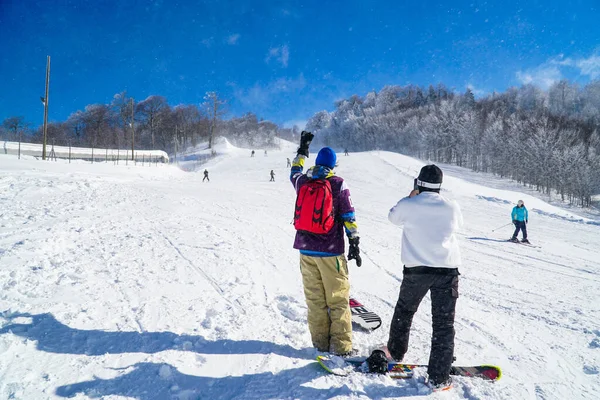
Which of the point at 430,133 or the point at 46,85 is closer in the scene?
the point at 46,85

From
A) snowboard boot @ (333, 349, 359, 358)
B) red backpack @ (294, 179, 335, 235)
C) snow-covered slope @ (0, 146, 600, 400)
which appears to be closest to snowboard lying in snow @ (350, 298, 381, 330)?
snow-covered slope @ (0, 146, 600, 400)

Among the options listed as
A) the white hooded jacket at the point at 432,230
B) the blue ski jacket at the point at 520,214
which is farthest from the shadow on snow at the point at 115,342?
the blue ski jacket at the point at 520,214

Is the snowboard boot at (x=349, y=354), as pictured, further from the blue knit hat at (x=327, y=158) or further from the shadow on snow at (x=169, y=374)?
the blue knit hat at (x=327, y=158)

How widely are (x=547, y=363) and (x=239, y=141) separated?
314 feet

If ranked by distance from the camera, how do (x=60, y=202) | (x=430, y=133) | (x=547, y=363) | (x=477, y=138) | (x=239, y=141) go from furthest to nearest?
(x=239, y=141)
(x=430, y=133)
(x=477, y=138)
(x=60, y=202)
(x=547, y=363)

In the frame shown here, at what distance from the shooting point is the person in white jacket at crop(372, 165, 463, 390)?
2.42m

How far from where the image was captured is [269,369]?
2527 millimetres

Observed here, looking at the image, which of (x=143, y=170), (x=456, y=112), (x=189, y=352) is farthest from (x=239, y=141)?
(x=189, y=352)

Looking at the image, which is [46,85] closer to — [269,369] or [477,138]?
[269,369]

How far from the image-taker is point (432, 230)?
245cm

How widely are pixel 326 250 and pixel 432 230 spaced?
0.92 meters

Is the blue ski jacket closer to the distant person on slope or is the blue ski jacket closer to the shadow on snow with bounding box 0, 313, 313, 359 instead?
the distant person on slope

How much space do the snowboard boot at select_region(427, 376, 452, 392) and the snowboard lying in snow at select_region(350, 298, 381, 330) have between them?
37.7 inches

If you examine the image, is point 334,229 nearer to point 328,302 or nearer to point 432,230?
Result: point 328,302
